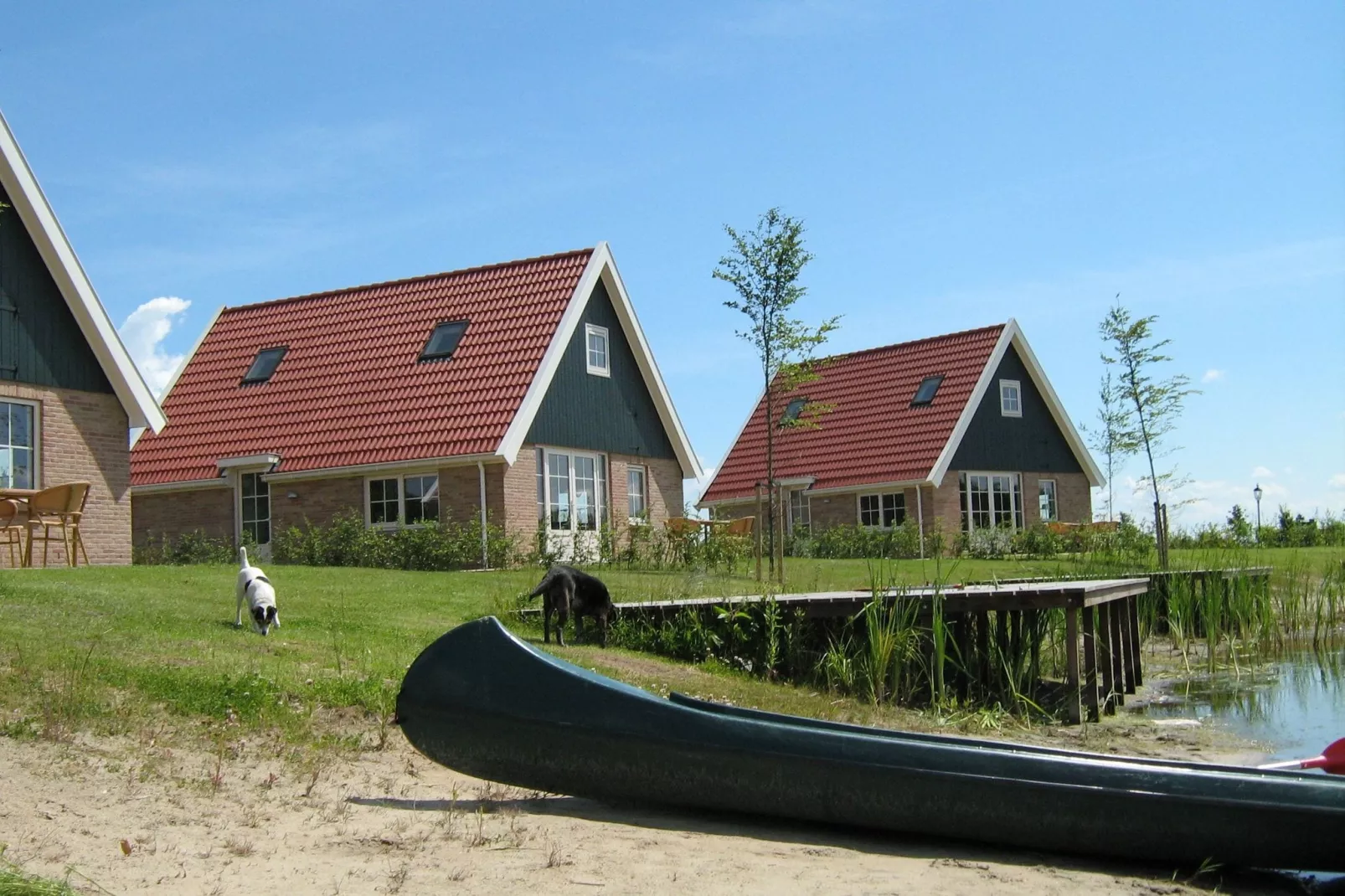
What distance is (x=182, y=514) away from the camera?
2723 centimetres

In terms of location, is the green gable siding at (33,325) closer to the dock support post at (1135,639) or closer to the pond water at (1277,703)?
the dock support post at (1135,639)

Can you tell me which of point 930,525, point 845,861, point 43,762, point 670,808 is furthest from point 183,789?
point 930,525

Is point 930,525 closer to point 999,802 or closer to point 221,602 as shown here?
point 221,602

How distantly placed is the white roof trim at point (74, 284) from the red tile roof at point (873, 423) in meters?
16.8

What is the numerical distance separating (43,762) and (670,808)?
10.8ft

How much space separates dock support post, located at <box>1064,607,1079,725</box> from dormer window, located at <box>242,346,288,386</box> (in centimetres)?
1992

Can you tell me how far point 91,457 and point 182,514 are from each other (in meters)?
7.21

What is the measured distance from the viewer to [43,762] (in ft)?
23.4

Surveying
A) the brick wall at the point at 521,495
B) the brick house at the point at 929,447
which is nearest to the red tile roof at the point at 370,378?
the brick wall at the point at 521,495

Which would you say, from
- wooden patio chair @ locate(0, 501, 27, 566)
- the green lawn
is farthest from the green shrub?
wooden patio chair @ locate(0, 501, 27, 566)

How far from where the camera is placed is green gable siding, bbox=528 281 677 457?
26.4 metres

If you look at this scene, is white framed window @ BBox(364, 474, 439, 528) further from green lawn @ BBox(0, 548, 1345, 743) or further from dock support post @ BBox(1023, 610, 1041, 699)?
dock support post @ BBox(1023, 610, 1041, 699)

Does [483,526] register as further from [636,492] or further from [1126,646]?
[1126,646]

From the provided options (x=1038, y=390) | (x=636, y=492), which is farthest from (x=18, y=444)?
(x=1038, y=390)
